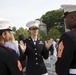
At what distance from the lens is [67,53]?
3822 mm

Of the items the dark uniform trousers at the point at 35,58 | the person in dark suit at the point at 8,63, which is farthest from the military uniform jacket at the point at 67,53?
the dark uniform trousers at the point at 35,58

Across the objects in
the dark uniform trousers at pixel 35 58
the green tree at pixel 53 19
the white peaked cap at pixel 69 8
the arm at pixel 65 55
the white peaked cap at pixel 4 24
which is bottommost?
the green tree at pixel 53 19

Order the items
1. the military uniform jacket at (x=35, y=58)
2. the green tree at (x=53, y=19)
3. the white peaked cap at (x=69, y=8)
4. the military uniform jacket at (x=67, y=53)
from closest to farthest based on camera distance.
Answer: the military uniform jacket at (x=67, y=53) < the white peaked cap at (x=69, y=8) < the military uniform jacket at (x=35, y=58) < the green tree at (x=53, y=19)

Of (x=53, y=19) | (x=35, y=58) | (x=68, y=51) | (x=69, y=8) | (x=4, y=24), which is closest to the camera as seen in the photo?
(x=4, y=24)

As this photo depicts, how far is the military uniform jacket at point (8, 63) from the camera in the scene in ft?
11.0

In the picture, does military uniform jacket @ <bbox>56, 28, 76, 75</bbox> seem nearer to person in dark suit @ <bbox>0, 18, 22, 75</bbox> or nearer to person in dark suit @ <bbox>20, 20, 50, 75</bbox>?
person in dark suit @ <bbox>0, 18, 22, 75</bbox>

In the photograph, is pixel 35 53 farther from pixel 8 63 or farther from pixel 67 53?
pixel 8 63

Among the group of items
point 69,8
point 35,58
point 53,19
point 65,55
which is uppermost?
point 69,8

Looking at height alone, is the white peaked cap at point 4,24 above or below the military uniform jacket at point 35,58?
above

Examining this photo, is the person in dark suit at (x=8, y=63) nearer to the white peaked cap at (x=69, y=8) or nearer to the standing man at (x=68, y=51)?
the standing man at (x=68, y=51)

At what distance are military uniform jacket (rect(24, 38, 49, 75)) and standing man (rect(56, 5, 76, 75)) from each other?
243 centimetres

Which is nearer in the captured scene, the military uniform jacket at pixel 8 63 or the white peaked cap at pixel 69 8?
the military uniform jacket at pixel 8 63

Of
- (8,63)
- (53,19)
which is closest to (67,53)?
(8,63)

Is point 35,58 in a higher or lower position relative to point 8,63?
lower
